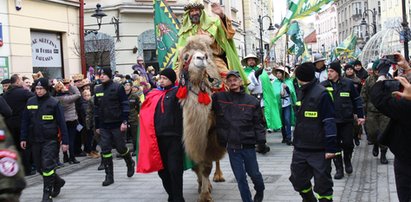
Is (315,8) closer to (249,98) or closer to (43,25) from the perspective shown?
(249,98)

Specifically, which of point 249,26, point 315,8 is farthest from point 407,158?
point 249,26

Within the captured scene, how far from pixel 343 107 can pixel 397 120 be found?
12.3 ft

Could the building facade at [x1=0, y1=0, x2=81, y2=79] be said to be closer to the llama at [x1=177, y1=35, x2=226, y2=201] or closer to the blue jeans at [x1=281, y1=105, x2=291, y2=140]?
the blue jeans at [x1=281, y1=105, x2=291, y2=140]

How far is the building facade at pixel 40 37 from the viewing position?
48.1ft

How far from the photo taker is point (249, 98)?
6.46 meters

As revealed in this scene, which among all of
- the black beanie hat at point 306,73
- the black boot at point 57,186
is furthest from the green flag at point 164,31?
the black beanie hat at point 306,73

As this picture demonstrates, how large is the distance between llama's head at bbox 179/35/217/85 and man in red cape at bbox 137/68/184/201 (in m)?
0.27

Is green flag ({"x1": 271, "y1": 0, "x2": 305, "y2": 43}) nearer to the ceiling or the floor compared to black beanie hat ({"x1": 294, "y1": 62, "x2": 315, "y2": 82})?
nearer to the ceiling

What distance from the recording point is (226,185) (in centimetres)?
835

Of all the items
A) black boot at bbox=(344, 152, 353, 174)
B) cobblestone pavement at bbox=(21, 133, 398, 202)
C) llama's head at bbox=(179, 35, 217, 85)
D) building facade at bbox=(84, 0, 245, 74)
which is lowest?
cobblestone pavement at bbox=(21, 133, 398, 202)

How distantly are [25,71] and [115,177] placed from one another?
23.2 feet

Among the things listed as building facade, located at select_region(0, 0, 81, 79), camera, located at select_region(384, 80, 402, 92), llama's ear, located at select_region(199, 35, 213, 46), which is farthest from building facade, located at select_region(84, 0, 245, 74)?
camera, located at select_region(384, 80, 402, 92)

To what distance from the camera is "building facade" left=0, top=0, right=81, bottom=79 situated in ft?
48.1

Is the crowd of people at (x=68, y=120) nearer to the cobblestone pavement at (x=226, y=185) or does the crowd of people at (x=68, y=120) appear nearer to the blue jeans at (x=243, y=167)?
the cobblestone pavement at (x=226, y=185)
